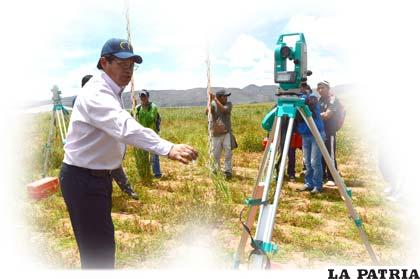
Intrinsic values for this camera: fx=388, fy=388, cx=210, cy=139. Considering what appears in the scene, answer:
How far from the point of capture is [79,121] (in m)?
2.32

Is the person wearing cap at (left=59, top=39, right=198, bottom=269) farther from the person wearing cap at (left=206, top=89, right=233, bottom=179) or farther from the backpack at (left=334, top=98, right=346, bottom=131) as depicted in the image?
the backpack at (left=334, top=98, right=346, bottom=131)

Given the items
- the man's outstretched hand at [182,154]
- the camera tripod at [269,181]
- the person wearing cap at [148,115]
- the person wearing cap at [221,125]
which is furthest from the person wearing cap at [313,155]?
the man's outstretched hand at [182,154]

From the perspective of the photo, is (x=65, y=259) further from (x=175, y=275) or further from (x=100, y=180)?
(x=100, y=180)

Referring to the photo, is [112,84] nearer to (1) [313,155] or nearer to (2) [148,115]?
(1) [313,155]

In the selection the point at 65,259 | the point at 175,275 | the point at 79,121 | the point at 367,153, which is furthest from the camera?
the point at 367,153

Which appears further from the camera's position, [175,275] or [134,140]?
[175,275]

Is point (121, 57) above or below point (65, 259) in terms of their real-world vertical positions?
above

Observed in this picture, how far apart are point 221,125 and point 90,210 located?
4748 millimetres

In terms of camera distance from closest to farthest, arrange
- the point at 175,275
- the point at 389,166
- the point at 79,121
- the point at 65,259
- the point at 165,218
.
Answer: the point at 79,121 < the point at 175,275 < the point at 65,259 < the point at 165,218 < the point at 389,166

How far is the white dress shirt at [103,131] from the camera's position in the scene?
6.79ft

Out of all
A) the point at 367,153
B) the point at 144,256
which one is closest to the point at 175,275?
the point at 144,256

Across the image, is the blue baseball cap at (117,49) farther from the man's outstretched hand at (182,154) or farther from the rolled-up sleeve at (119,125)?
the man's outstretched hand at (182,154)

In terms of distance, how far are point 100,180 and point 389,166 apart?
4989 mm

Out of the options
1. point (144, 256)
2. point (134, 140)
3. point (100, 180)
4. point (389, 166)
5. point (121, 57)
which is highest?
point (121, 57)
